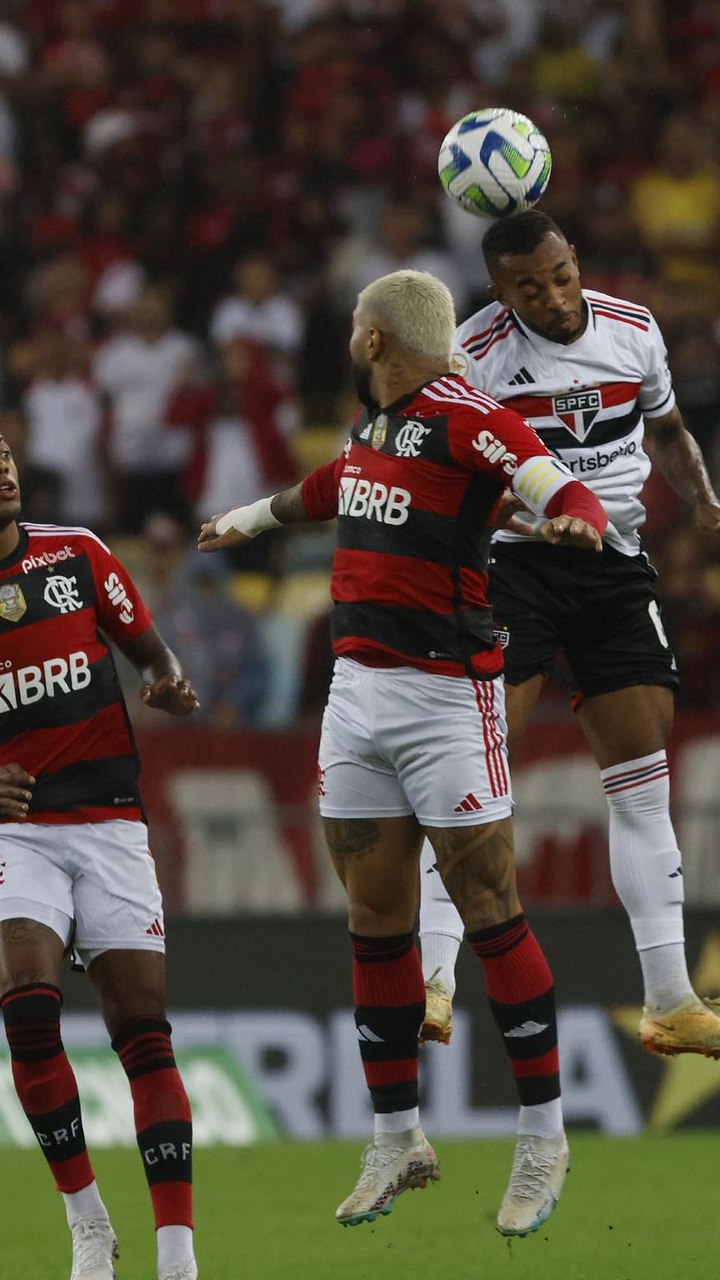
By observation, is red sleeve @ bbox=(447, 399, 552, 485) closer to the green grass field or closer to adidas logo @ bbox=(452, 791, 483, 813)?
adidas logo @ bbox=(452, 791, 483, 813)

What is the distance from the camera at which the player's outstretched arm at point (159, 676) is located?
22.1 feet

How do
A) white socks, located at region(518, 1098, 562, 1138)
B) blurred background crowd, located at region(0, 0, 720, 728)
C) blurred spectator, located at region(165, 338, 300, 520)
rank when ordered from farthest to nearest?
blurred spectator, located at region(165, 338, 300, 520), blurred background crowd, located at region(0, 0, 720, 728), white socks, located at region(518, 1098, 562, 1138)

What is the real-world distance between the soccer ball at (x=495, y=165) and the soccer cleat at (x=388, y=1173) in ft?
9.95

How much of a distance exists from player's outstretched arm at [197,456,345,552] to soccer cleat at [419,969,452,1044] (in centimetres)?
161

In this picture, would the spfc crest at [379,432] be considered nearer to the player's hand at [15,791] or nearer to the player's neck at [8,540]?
the player's neck at [8,540]

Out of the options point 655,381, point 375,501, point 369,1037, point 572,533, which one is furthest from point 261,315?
point 572,533

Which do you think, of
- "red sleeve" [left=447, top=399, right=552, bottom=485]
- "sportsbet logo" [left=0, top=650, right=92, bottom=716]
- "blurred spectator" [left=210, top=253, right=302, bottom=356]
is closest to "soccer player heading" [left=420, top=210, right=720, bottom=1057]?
"red sleeve" [left=447, top=399, right=552, bottom=485]

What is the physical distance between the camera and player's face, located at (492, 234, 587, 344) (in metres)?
6.78

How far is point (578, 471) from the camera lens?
6.95 meters

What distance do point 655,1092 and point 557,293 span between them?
5.64 metres

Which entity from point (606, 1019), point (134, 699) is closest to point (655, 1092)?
point (606, 1019)

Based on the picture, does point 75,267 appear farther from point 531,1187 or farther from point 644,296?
point 531,1187

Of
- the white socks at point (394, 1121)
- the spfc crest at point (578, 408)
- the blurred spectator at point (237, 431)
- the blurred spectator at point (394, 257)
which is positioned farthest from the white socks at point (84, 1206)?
the blurred spectator at point (394, 257)

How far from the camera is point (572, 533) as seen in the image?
5715 mm
